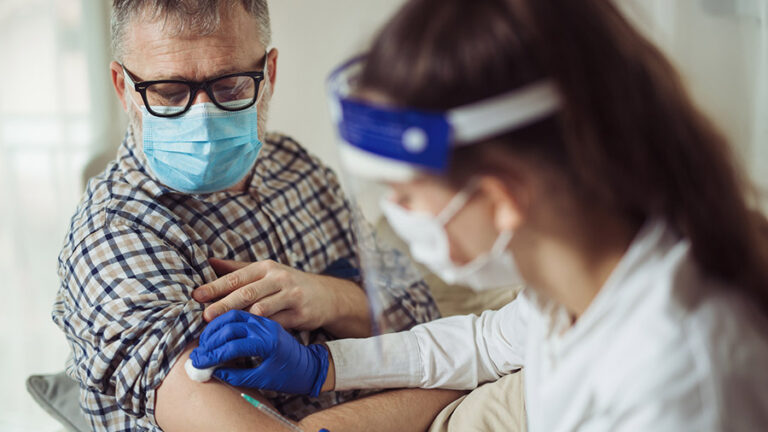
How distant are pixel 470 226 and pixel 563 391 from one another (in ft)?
0.92

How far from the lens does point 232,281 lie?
5.01ft

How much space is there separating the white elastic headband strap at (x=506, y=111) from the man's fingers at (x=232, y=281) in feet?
Result: 2.80

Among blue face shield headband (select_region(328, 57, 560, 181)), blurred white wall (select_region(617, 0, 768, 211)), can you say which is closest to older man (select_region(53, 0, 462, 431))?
blue face shield headband (select_region(328, 57, 560, 181))

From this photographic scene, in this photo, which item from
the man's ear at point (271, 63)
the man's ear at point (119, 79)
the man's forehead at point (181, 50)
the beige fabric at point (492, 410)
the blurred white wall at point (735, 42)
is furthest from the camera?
the blurred white wall at point (735, 42)

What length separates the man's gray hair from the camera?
1.58 meters

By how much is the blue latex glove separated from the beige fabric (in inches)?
11.9

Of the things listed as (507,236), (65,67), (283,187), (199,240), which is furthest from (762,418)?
(65,67)

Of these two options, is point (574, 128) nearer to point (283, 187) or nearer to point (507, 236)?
point (507, 236)

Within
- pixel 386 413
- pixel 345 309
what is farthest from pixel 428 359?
pixel 345 309

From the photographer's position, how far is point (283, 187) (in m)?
1.98

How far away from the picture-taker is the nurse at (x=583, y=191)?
81 centimetres

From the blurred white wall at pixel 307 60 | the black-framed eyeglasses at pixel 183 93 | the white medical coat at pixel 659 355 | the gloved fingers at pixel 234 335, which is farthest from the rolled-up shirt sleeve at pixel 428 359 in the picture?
the blurred white wall at pixel 307 60

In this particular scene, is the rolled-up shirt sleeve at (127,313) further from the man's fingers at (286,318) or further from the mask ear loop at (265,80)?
the mask ear loop at (265,80)

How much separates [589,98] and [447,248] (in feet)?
0.83
